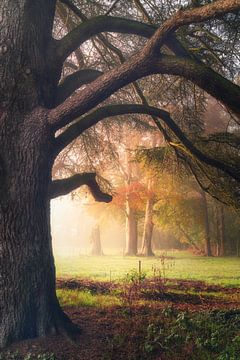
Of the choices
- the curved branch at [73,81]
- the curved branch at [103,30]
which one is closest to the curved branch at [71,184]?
the curved branch at [73,81]

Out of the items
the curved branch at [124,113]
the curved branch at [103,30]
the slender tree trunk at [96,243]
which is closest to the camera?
the curved branch at [103,30]

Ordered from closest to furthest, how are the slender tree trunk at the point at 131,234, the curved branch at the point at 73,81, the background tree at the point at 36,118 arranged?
the background tree at the point at 36,118 < the curved branch at the point at 73,81 < the slender tree trunk at the point at 131,234

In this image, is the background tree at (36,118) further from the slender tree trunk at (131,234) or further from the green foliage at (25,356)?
the slender tree trunk at (131,234)

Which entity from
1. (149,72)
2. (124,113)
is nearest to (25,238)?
(124,113)

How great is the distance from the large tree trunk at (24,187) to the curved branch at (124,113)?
465mm

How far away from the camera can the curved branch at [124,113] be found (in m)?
5.98

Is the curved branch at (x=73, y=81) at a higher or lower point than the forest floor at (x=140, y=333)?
higher

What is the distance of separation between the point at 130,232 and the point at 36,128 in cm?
2421

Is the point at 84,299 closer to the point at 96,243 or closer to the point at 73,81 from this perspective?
the point at 73,81

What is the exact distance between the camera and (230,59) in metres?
6.78

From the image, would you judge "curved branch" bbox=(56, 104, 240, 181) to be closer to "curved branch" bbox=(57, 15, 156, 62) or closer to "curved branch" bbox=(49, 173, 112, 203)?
"curved branch" bbox=(49, 173, 112, 203)

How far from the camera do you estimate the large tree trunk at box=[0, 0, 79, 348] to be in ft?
17.0

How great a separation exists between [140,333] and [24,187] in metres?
2.85

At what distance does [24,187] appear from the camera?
5.32 metres
